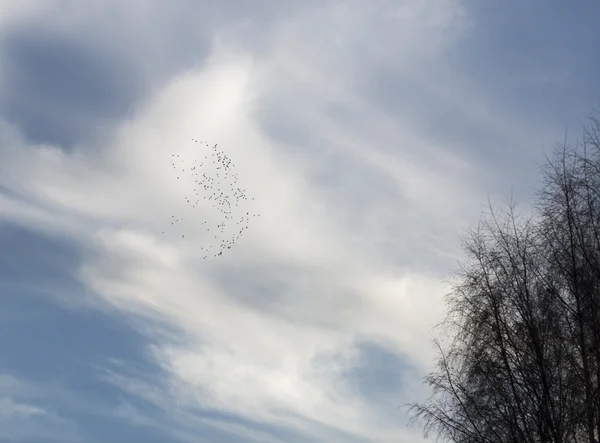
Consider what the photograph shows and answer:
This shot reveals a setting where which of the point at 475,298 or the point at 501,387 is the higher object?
the point at 475,298

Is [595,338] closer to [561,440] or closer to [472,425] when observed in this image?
[561,440]

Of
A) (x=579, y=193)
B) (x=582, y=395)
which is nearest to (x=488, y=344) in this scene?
(x=582, y=395)

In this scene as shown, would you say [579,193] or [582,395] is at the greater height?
[579,193]

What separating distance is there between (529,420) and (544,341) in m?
2.20

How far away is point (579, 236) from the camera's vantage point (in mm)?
26344

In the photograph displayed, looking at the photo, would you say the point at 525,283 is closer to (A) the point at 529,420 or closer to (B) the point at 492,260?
(B) the point at 492,260

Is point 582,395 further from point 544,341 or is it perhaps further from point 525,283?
point 525,283

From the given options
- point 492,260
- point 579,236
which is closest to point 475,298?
point 492,260

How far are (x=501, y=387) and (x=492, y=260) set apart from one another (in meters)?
3.75

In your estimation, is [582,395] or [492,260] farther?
[492,260]

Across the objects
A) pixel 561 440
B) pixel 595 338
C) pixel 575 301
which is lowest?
pixel 561 440

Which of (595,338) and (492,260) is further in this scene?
(492,260)

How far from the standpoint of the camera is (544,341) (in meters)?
26.4

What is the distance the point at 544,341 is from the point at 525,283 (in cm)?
179
